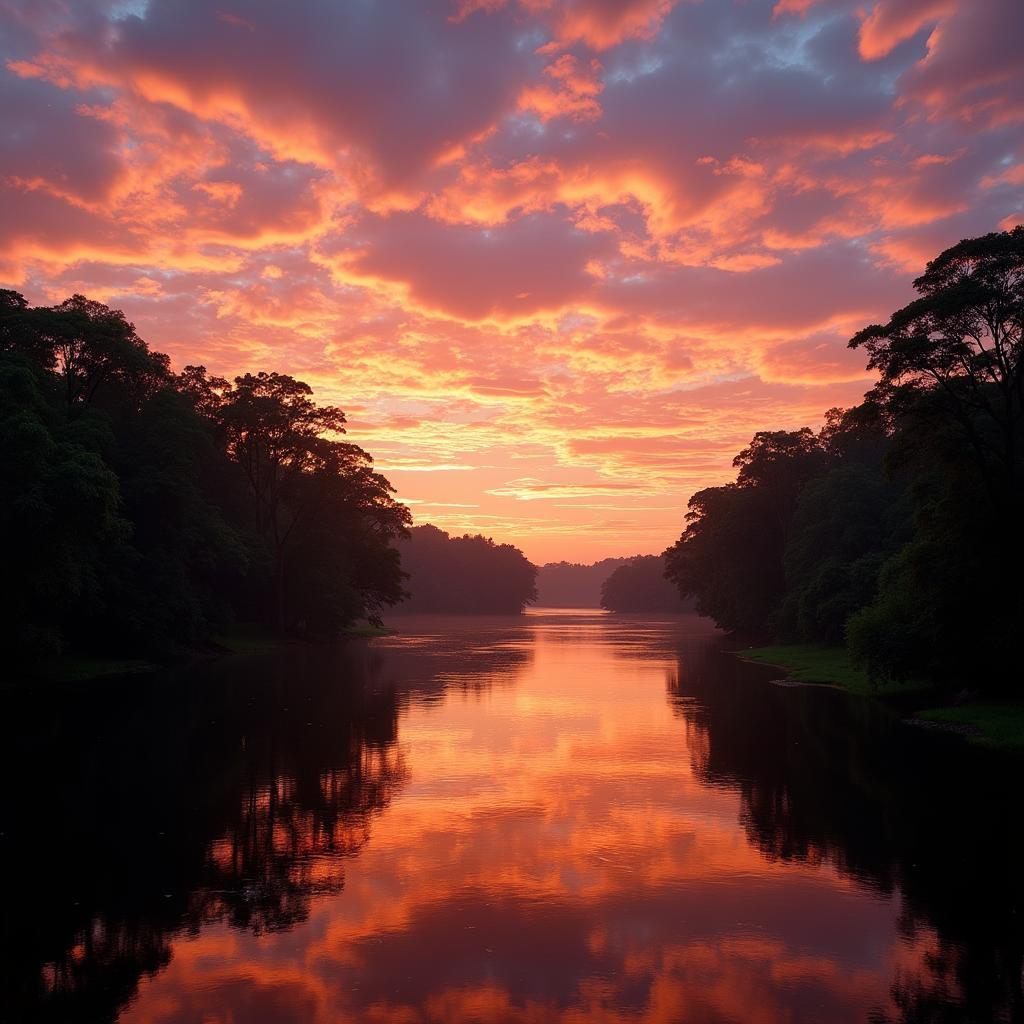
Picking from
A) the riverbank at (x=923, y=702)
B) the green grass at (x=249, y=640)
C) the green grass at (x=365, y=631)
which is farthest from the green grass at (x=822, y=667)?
the green grass at (x=365, y=631)

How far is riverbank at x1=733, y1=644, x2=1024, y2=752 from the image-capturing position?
28.1 metres

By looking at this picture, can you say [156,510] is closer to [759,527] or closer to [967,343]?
[967,343]

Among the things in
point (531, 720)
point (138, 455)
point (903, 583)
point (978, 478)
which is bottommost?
point (531, 720)

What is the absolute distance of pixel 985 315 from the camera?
110 ft

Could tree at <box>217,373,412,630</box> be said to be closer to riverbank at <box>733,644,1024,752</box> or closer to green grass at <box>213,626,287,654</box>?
green grass at <box>213,626,287,654</box>

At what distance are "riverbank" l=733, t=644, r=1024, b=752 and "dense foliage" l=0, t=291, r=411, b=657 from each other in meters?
35.9

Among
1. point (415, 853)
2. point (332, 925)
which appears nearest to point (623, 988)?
point (332, 925)

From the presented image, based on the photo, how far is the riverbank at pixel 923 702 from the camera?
2805cm

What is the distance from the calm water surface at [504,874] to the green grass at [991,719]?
1595 mm

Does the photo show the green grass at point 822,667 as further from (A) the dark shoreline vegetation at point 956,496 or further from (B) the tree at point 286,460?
(B) the tree at point 286,460

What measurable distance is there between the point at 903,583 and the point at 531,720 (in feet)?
61.2

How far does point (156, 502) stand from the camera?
60.0m

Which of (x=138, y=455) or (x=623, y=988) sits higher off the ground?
(x=138, y=455)

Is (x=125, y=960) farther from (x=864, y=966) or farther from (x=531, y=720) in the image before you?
(x=531, y=720)
